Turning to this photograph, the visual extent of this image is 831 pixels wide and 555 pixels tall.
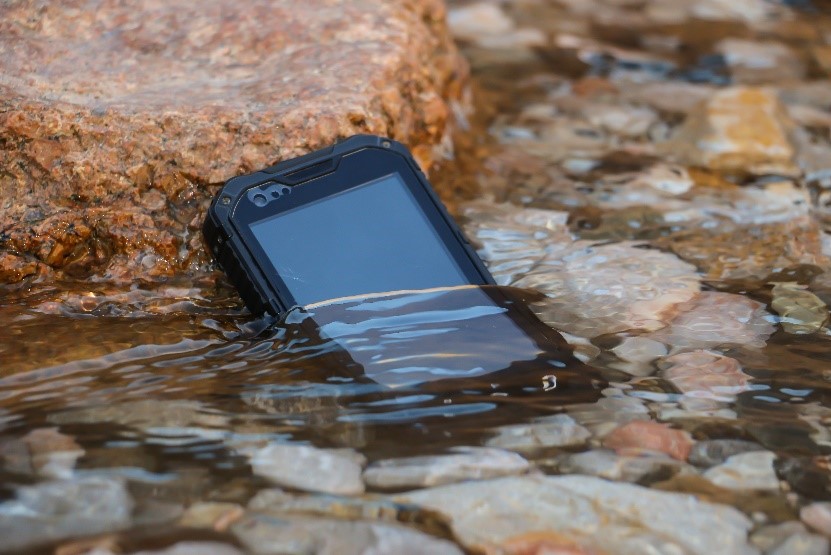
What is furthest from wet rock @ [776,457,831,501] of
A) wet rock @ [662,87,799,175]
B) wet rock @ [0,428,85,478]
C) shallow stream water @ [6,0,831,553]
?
wet rock @ [662,87,799,175]

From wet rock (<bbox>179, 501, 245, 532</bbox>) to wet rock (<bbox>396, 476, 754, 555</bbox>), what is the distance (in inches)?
10.5

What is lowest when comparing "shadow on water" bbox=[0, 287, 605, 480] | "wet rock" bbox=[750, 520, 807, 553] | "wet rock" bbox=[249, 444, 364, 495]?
"wet rock" bbox=[750, 520, 807, 553]

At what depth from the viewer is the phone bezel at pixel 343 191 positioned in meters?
2.20

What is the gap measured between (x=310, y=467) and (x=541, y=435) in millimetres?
417

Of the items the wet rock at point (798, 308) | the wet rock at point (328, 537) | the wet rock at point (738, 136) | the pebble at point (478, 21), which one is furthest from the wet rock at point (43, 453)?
the pebble at point (478, 21)

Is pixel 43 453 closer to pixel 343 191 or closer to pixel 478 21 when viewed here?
pixel 343 191

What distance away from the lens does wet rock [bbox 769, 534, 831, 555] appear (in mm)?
1494

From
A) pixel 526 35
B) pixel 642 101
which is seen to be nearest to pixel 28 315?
pixel 642 101

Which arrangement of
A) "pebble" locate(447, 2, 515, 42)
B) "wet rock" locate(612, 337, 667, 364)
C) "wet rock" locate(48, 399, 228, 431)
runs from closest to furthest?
"wet rock" locate(48, 399, 228, 431)
"wet rock" locate(612, 337, 667, 364)
"pebble" locate(447, 2, 515, 42)

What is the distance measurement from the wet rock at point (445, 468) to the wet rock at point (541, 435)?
0.03m

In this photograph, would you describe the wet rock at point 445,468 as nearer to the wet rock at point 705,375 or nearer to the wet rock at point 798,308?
the wet rock at point 705,375

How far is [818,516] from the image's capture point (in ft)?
5.16

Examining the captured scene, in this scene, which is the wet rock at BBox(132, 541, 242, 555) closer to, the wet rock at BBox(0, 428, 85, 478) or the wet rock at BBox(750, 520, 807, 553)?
the wet rock at BBox(0, 428, 85, 478)

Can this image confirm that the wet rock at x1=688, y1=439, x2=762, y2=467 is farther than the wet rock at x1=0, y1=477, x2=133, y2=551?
Yes
